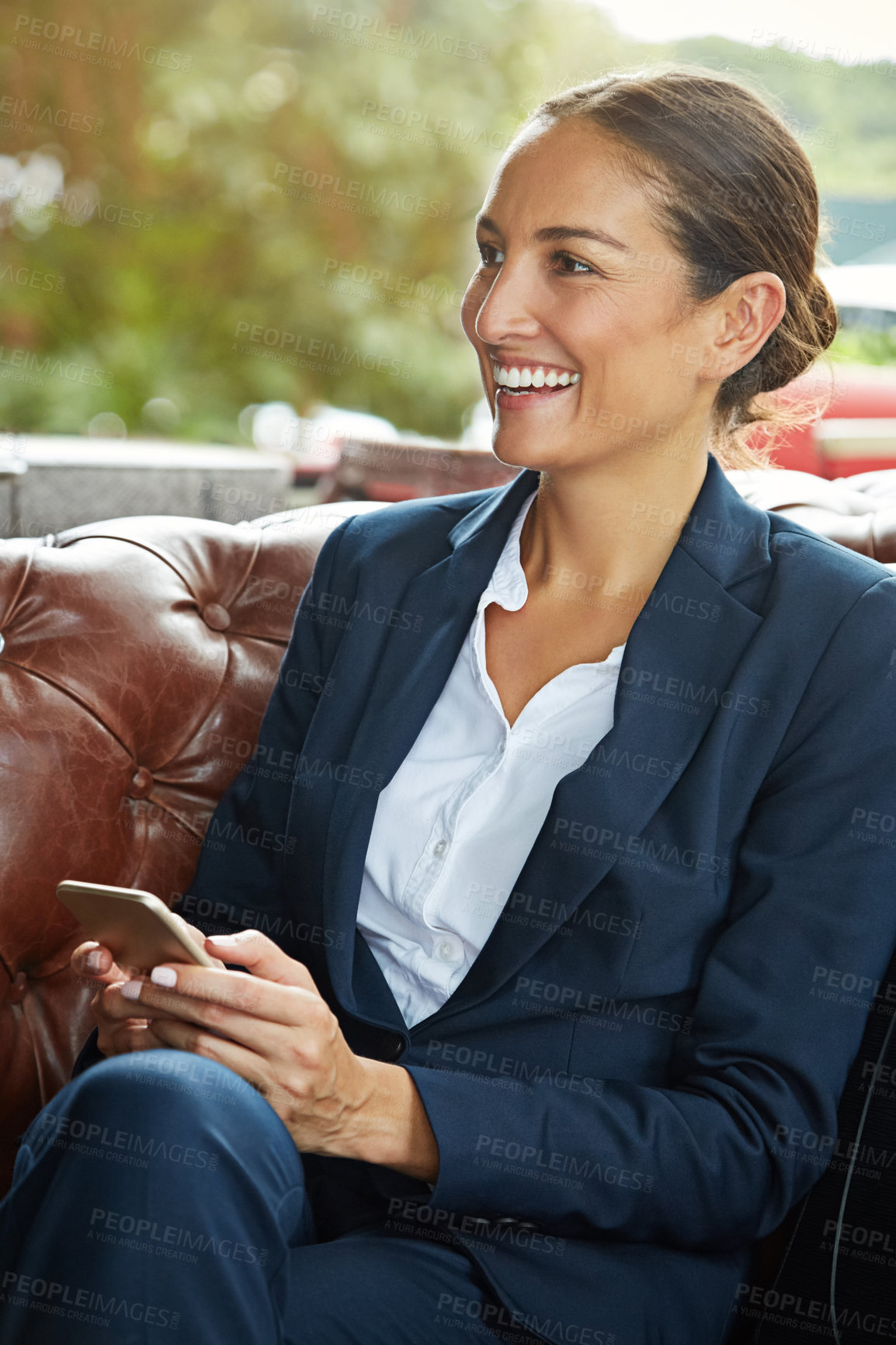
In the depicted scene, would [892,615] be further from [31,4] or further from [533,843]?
[31,4]

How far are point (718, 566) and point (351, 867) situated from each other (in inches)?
16.9

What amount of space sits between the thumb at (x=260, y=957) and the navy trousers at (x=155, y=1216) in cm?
9

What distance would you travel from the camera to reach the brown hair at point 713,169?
3.45ft

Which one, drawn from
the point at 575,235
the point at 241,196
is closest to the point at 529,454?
the point at 575,235

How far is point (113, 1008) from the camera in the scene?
93 cm

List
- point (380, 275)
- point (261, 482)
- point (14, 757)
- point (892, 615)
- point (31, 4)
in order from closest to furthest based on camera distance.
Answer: point (892, 615)
point (14, 757)
point (261, 482)
point (31, 4)
point (380, 275)

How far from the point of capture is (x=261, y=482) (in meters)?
2.46

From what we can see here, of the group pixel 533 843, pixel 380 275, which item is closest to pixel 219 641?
pixel 533 843

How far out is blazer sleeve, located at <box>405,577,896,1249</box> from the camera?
87 centimetres

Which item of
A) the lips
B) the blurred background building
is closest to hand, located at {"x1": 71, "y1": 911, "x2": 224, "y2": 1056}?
the lips

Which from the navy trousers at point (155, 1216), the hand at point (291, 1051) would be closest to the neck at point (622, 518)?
the hand at point (291, 1051)

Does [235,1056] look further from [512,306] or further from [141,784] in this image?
[512,306]

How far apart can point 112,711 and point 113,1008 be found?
1.27 ft

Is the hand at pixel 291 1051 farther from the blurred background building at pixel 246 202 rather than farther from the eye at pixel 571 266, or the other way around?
the blurred background building at pixel 246 202
